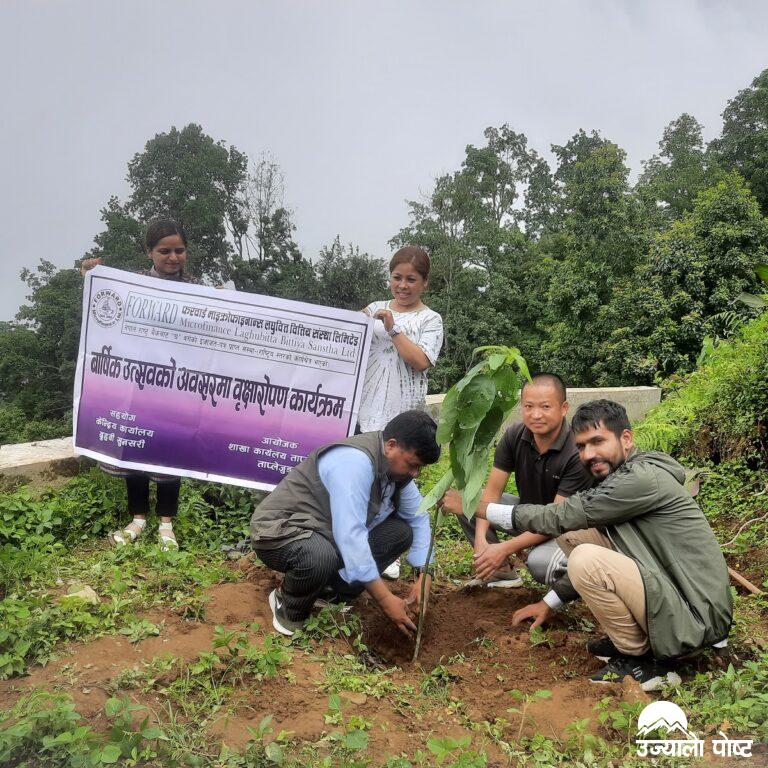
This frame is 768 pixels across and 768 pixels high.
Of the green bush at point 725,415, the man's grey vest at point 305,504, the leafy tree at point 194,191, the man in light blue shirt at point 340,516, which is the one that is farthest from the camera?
the leafy tree at point 194,191

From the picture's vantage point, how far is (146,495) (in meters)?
4.29

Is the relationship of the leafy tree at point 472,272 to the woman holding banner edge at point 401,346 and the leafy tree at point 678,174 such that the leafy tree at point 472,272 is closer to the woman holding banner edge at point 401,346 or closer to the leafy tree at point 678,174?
the leafy tree at point 678,174

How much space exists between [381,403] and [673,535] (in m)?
1.93

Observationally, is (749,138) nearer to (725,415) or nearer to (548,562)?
(725,415)

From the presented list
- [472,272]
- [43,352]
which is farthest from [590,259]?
[43,352]

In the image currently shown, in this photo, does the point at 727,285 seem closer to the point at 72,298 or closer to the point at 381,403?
the point at 381,403

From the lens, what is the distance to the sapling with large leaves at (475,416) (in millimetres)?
2846

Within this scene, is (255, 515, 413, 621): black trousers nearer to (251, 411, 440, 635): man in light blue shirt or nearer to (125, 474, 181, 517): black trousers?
(251, 411, 440, 635): man in light blue shirt

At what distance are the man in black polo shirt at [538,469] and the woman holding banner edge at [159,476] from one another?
188 centimetres

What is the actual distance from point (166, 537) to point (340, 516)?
1.59 metres

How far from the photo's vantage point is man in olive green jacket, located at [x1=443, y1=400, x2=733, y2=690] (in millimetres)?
2688

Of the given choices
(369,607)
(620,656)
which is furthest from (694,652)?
→ (369,607)

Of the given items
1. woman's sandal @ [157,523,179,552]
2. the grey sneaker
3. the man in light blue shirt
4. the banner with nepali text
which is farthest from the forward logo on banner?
woman's sandal @ [157,523,179,552]

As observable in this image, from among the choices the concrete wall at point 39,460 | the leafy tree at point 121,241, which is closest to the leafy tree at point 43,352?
the leafy tree at point 121,241
